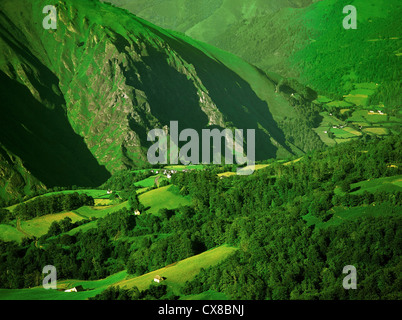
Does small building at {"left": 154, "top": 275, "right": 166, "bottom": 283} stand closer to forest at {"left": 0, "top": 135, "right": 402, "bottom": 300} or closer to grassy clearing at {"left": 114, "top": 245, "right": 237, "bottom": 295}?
grassy clearing at {"left": 114, "top": 245, "right": 237, "bottom": 295}

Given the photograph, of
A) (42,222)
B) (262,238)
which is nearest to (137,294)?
(262,238)

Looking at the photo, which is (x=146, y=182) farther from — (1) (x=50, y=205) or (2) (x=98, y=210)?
(1) (x=50, y=205)

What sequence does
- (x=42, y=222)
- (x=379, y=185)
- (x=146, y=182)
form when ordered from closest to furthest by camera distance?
(x=379, y=185), (x=42, y=222), (x=146, y=182)

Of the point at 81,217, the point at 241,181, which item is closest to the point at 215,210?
the point at 241,181

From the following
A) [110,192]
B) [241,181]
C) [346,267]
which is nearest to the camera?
[346,267]

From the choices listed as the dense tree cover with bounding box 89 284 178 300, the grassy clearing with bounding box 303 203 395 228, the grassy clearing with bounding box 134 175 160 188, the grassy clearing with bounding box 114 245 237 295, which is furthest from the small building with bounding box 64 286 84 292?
the grassy clearing with bounding box 134 175 160 188

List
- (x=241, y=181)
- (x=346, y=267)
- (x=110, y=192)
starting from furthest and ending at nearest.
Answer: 1. (x=110, y=192)
2. (x=241, y=181)
3. (x=346, y=267)
